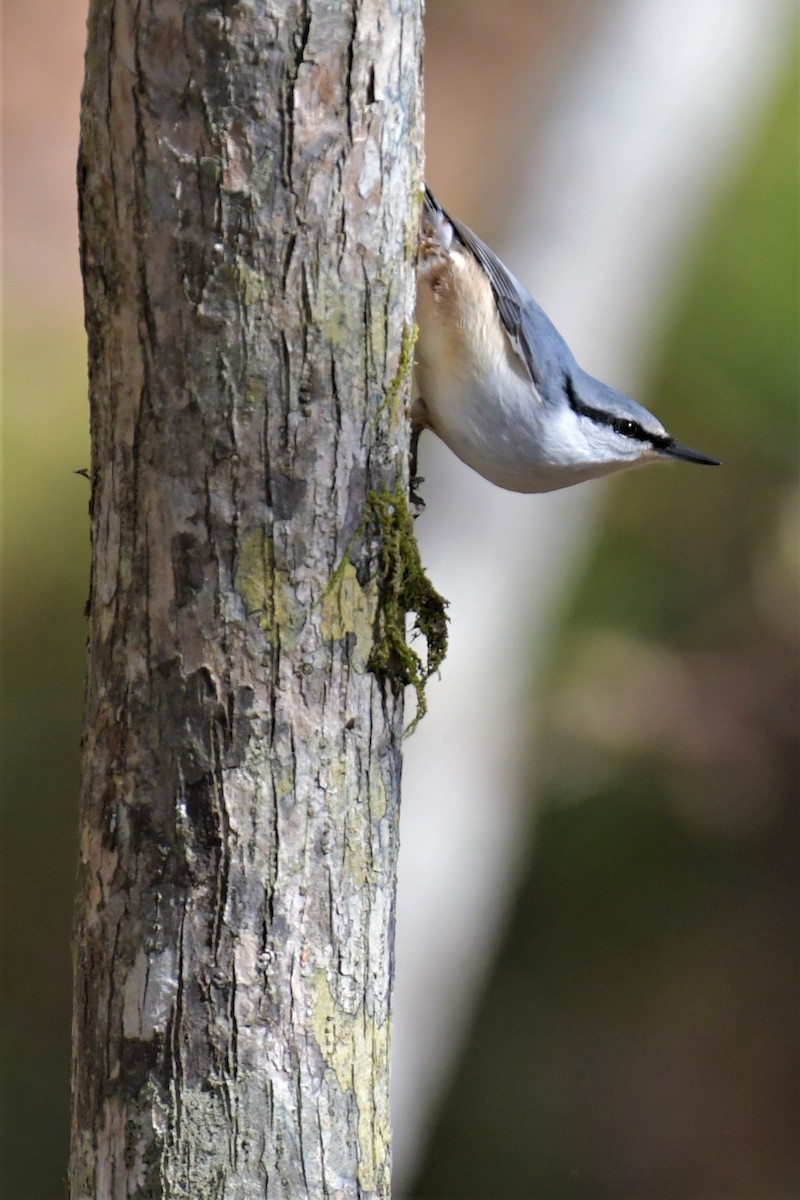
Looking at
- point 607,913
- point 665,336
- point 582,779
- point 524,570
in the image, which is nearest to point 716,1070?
point 607,913

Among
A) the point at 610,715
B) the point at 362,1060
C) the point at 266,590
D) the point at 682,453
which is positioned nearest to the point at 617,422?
→ the point at 682,453

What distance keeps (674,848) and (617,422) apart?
3.09m

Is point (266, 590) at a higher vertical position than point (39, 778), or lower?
higher

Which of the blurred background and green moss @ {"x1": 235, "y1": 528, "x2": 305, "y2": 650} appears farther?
the blurred background

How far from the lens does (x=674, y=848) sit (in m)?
5.27

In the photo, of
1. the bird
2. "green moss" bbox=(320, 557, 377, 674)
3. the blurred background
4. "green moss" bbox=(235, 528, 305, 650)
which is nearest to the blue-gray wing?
the bird

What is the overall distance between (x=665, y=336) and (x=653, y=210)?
2.04 feet

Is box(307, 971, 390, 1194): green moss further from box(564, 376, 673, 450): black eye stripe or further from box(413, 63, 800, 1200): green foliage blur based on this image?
box(413, 63, 800, 1200): green foliage blur

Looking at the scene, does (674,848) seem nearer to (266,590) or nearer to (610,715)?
A: (610,715)

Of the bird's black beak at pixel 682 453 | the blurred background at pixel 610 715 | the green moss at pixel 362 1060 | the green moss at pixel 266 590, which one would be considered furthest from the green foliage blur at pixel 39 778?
the green moss at pixel 266 590

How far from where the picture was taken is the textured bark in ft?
5.08

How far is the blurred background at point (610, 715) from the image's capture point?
4605mm

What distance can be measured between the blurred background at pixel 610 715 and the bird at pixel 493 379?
73.2 inches

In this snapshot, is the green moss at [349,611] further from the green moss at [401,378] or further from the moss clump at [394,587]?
the green moss at [401,378]
